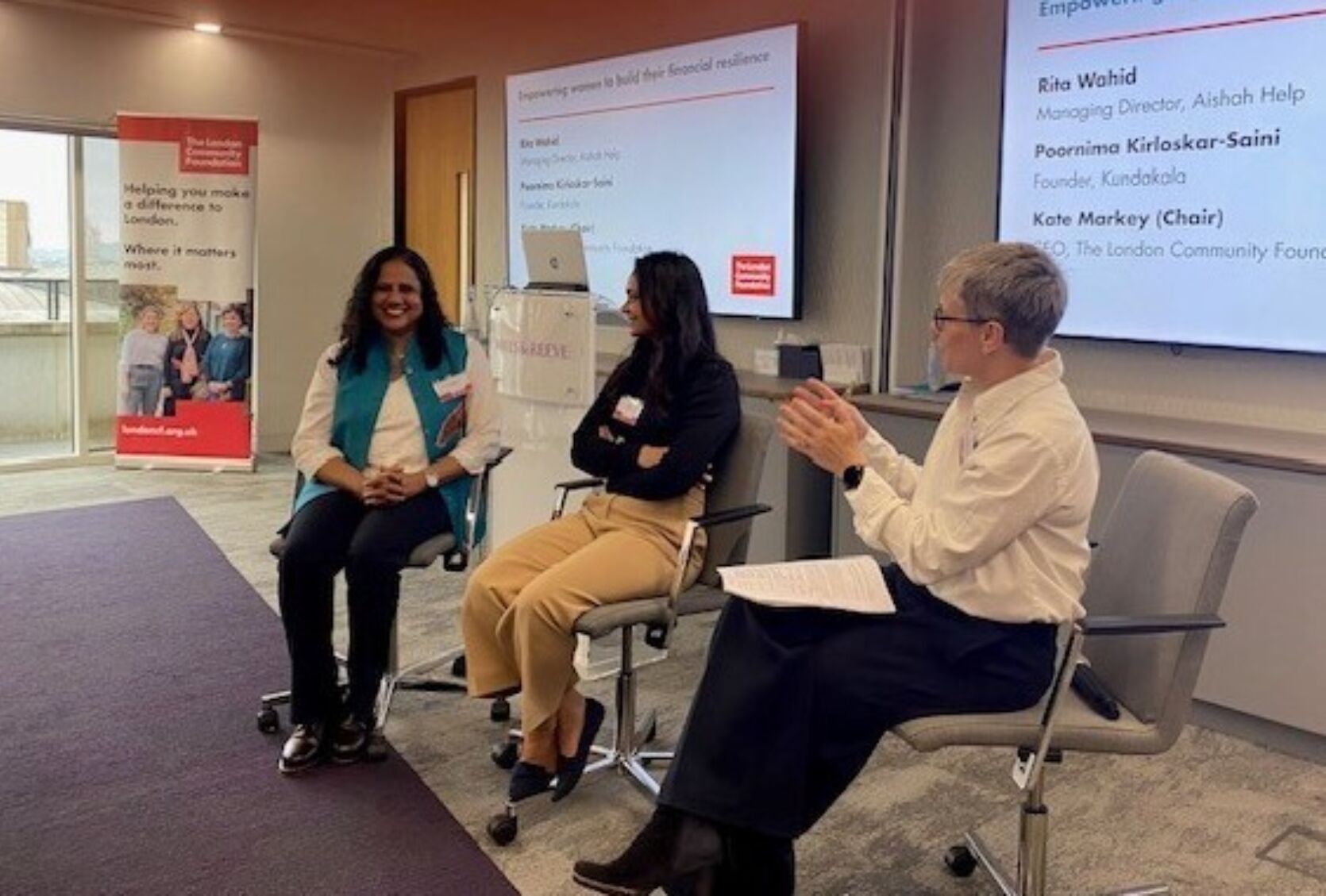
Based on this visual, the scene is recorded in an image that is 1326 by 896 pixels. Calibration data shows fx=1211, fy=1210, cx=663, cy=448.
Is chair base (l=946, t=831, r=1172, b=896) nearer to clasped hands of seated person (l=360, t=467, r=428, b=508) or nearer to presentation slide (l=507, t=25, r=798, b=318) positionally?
clasped hands of seated person (l=360, t=467, r=428, b=508)

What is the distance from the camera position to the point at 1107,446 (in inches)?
130

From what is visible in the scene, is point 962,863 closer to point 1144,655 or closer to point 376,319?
point 1144,655

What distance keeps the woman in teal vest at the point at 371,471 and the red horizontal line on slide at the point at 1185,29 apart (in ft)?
6.60

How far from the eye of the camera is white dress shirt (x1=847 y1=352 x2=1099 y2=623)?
76.6 inches

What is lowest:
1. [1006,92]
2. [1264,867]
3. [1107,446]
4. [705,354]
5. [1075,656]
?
[1264,867]

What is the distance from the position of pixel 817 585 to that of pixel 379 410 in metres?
1.51

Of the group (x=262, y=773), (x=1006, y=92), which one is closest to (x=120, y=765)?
(x=262, y=773)

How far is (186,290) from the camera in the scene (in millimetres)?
6590

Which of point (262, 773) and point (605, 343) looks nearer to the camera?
point (262, 773)

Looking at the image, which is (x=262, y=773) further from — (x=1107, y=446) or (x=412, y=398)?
(x=1107, y=446)

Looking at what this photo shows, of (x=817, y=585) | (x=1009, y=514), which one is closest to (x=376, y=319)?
(x=817, y=585)

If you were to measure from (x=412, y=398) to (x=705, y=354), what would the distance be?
838mm

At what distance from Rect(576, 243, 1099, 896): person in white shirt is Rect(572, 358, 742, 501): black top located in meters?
0.70

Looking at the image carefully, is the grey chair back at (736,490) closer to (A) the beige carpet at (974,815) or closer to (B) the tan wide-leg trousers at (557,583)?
(B) the tan wide-leg trousers at (557,583)
